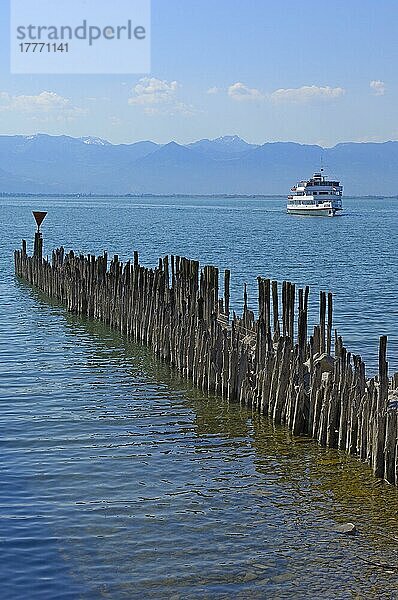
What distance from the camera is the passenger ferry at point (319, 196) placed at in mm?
142750

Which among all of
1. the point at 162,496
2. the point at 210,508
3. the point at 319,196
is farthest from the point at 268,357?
the point at 319,196

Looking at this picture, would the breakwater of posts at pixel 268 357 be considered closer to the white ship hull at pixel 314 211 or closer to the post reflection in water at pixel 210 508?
the post reflection in water at pixel 210 508

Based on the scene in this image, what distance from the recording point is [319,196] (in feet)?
475

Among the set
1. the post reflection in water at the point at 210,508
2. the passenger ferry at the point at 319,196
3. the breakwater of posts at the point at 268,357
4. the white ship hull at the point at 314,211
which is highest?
the passenger ferry at the point at 319,196

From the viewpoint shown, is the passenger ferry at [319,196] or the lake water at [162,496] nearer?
the lake water at [162,496]

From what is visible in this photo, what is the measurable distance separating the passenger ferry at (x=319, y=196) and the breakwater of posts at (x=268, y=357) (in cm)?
11693

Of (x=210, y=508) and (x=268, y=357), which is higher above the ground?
(x=268, y=357)

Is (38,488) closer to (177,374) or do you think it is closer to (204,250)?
(177,374)

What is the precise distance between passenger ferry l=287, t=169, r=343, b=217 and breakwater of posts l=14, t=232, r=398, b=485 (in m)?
117

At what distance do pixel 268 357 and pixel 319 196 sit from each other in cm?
12975

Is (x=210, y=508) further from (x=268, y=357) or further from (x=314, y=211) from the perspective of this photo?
Result: (x=314, y=211)

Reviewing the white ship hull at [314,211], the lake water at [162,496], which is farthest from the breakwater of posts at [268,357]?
the white ship hull at [314,211]

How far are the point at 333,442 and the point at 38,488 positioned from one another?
15.4 feet

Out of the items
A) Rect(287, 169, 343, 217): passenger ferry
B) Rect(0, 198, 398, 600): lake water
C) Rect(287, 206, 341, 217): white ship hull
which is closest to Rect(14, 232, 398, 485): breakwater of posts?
Rect(0, 198, 398, 600): lake water
